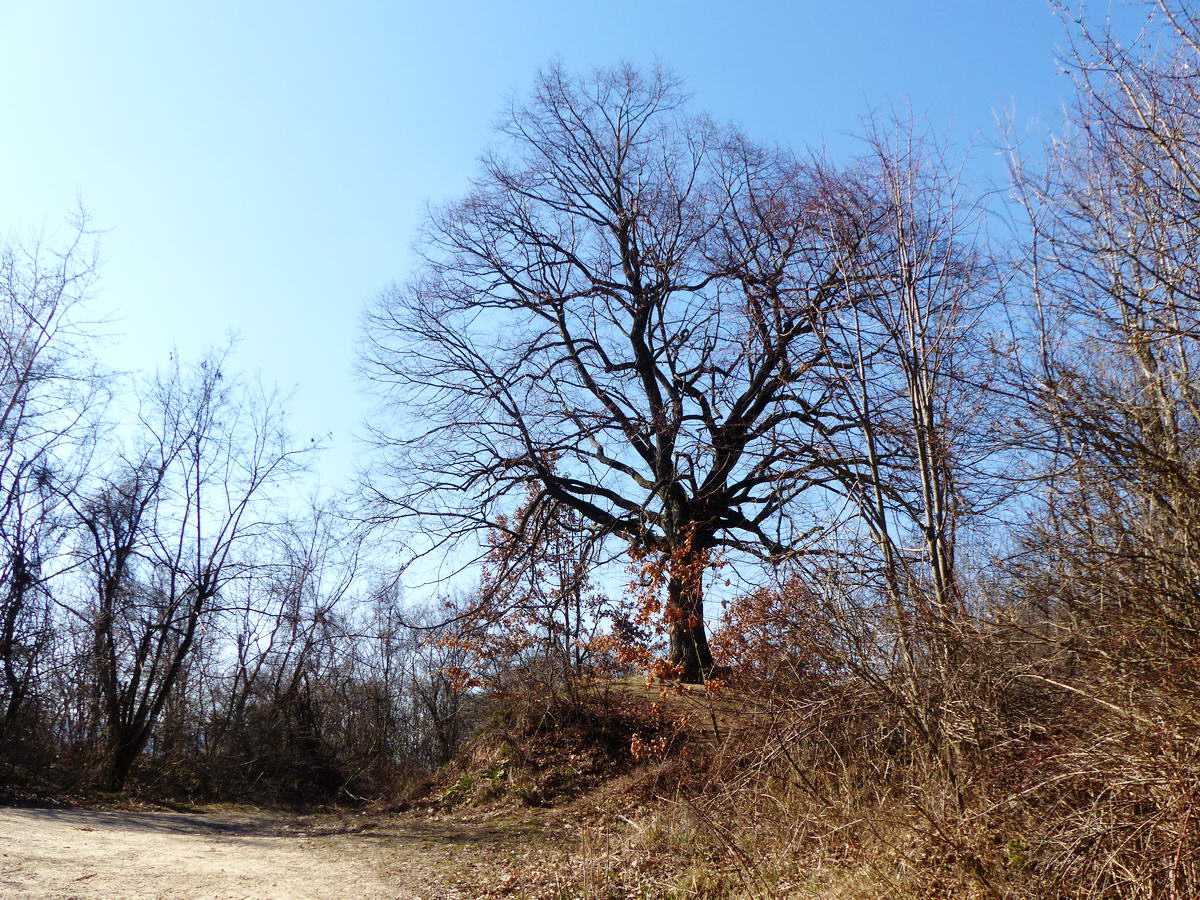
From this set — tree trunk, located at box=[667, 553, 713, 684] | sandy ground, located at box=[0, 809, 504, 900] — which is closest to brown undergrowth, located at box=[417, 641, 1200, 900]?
sandy ground, located at box=[0, 809, 504, 900]

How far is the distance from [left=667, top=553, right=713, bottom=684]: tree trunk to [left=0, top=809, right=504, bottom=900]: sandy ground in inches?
174

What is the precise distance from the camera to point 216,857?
31.3 ft

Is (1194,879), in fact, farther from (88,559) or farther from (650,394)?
(88,559)

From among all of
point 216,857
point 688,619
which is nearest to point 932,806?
point 216,857

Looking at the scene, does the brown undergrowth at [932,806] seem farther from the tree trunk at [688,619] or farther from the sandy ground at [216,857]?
the tree trunk at [688,619]

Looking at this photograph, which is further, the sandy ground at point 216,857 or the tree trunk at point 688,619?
the tree trunk at point 688,619

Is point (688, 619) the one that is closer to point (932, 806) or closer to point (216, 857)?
point (216, 857)

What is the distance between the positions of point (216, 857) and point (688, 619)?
7484 millimetres

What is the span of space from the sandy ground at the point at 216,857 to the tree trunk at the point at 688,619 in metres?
4.43

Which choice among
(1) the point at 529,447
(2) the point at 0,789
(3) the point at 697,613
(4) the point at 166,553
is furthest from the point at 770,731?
(4) the point at 166,553

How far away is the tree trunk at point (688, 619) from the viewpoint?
539 inches

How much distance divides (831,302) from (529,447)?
828cm

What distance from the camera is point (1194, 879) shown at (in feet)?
12.1

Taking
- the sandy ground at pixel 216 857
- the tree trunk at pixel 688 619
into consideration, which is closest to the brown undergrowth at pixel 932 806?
the sandy ground at pixel 216 857
